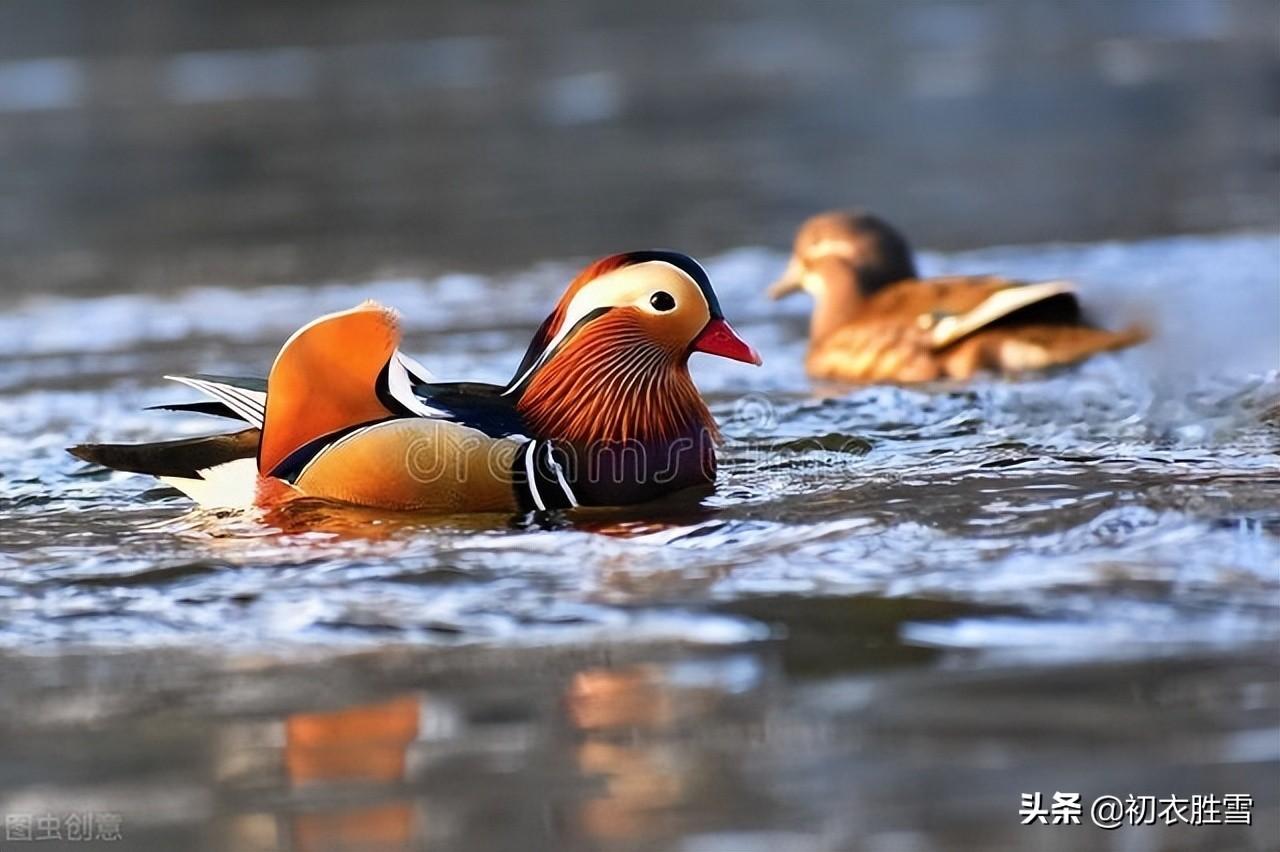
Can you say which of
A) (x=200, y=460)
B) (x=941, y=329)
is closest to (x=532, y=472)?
(x=200, y=460)

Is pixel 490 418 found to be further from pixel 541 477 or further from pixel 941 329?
pixel 941 329

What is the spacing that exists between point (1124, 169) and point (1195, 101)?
9.95 feet

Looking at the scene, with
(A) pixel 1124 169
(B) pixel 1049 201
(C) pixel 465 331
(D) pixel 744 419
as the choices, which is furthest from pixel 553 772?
(A) pixel 1124 169

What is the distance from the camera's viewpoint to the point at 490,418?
16.8 feet

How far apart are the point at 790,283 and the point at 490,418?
3725mm

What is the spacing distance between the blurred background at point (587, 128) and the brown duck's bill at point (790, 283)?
1.68 meters

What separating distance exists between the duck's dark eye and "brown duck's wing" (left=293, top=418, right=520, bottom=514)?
1.58ft

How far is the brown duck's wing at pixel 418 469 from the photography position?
5.05 meters

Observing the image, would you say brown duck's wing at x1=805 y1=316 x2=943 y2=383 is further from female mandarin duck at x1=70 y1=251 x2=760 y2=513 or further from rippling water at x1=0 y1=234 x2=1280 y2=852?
female mandarin duck at x1=70 y1=251 x2=760 y2=513

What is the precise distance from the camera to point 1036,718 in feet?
12.0

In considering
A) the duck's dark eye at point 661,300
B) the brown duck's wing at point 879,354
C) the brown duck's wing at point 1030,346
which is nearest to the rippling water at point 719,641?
the duck's dark eye at point 661,300

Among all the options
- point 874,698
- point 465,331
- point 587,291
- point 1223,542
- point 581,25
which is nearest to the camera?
point 874,698

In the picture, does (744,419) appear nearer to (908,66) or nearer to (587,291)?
(587,291)

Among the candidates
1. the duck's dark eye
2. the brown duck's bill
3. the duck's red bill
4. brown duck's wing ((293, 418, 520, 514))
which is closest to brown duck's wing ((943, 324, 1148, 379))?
the brown duck's bill
